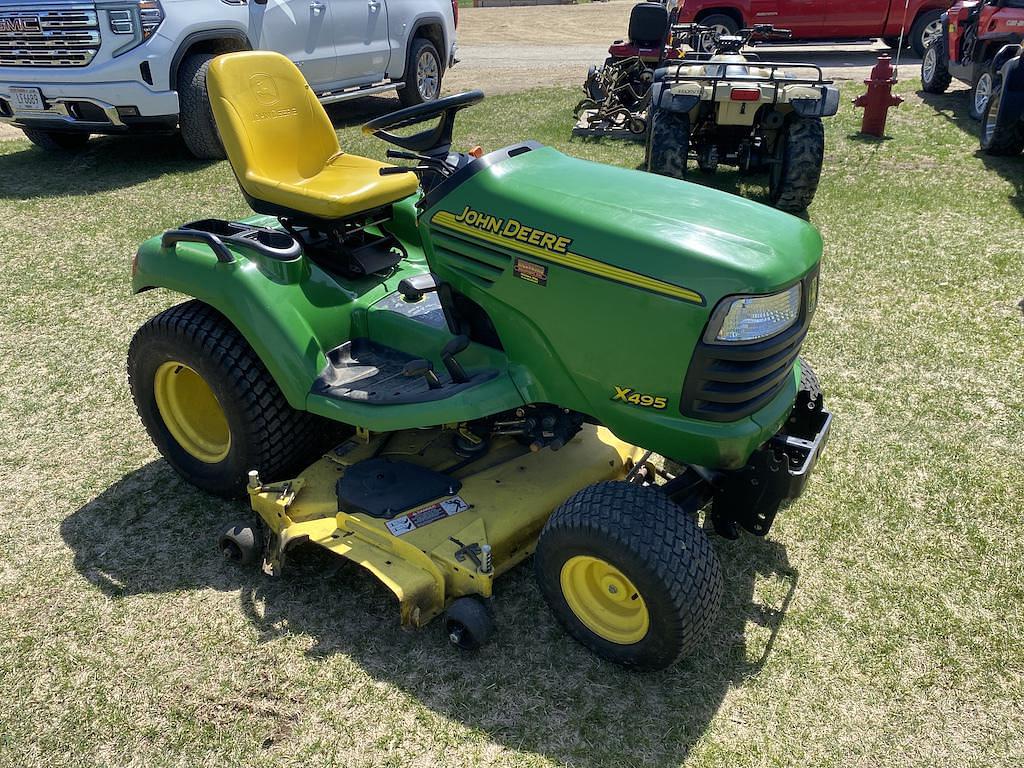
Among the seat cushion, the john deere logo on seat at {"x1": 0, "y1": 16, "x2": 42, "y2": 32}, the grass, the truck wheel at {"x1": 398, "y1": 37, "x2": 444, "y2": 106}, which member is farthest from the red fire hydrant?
the john deere logo on seat at {"x1": 0, "y1": 16, "x2": 42, "y2": 32}

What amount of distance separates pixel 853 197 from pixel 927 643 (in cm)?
511

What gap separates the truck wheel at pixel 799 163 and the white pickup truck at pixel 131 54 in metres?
4.78

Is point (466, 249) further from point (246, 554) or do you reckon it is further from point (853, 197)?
point (853, 197)

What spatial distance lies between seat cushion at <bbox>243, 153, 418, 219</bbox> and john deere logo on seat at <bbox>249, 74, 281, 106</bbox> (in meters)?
Answer: 0.35

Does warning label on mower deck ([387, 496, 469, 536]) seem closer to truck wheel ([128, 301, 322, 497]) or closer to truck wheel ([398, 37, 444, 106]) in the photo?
truck wheel ([128, 301, 322, 497])

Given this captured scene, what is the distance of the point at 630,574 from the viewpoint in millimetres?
2502

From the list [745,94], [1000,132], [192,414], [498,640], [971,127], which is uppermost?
[745,94]

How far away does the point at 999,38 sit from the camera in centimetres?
897

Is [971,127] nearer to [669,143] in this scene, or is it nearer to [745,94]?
[745,94]

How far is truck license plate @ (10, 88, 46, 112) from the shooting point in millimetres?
7432

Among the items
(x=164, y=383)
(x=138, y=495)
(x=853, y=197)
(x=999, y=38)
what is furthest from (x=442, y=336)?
(x=999, y=38)

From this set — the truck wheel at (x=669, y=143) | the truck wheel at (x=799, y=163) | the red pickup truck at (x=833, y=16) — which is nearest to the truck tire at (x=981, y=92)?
the truck wheel at (x=799, y=163)

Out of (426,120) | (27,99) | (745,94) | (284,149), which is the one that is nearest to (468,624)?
(426,120)

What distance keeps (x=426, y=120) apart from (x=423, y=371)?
95 cm
